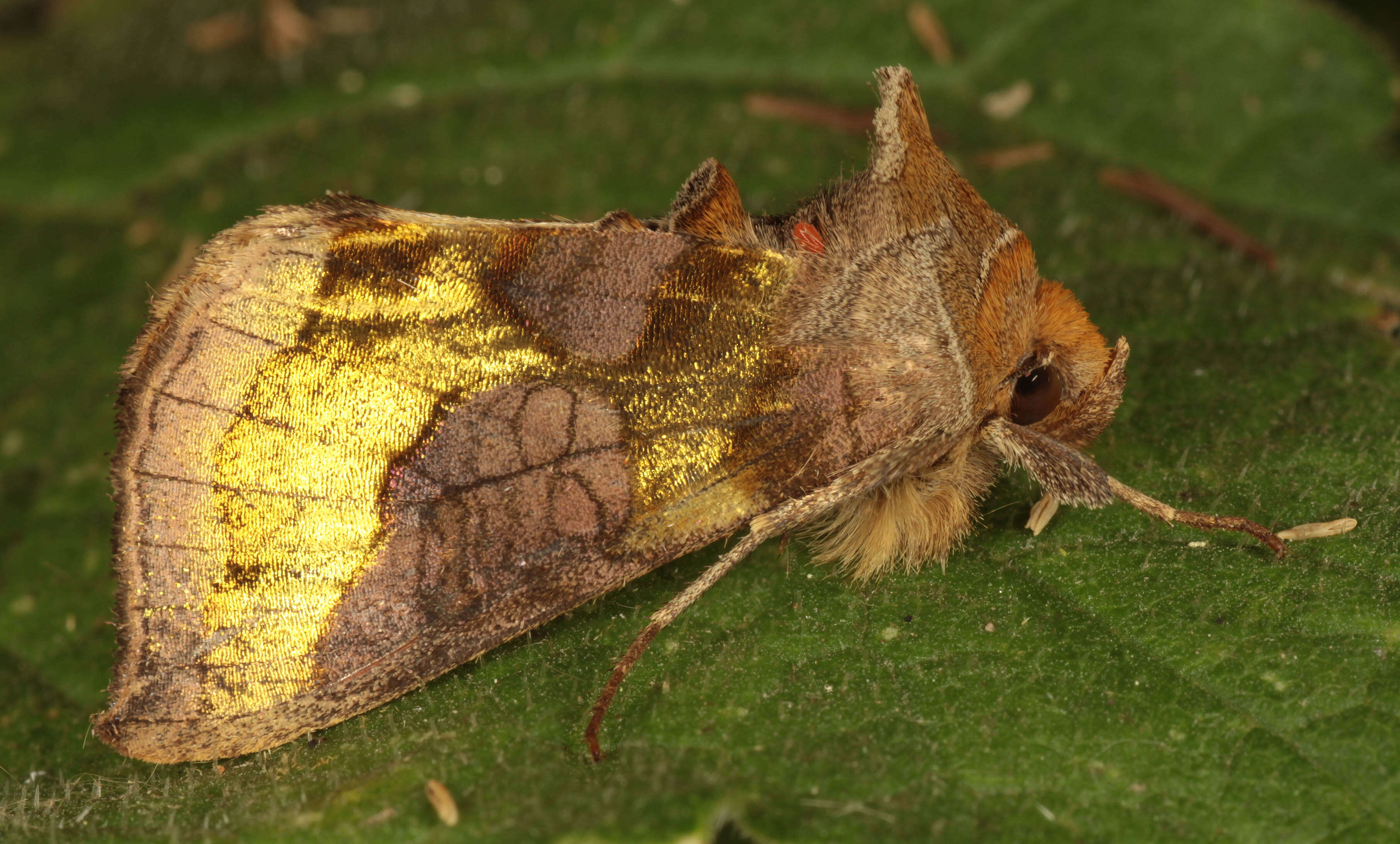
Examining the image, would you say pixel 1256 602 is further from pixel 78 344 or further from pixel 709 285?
pixel 78 344

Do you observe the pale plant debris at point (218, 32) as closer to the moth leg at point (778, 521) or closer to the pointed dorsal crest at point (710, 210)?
the pointed dorsal crest at point (710, 210)

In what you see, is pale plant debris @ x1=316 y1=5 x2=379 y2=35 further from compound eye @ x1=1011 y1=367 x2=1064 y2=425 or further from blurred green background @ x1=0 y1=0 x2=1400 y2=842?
compound eye @ x1=1011 y1=367 x2=1064 y2=425

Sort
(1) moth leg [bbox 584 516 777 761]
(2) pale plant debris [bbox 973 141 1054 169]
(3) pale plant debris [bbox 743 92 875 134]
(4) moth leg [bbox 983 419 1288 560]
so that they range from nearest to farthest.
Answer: (1) moth leg [bbox 584 516 777 761]
(4) moth leg [bbox 983 419 1288 560]
(2) pale plant debris [bbox 973 141 1054 169]
(3) pale plant debris [bbox 743 92 875 134]

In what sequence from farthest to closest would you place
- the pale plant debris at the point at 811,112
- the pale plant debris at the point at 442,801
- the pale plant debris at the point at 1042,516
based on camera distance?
the pale plant debris at the point at 811,112 < the pale plant debris at the point at 1042,516 < the pale plant debris at the point at 442,801

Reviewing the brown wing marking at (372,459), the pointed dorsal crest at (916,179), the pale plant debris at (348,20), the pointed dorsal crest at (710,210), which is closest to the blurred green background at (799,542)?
the pale plant debris at (348,20)

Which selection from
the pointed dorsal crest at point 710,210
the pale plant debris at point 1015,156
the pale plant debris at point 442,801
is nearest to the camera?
the pale plant debris at point 442,801

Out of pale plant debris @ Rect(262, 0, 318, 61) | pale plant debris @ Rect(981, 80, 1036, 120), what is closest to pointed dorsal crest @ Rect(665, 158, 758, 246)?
pale plant debris @ Rect(981, 80, 1036, 120)
